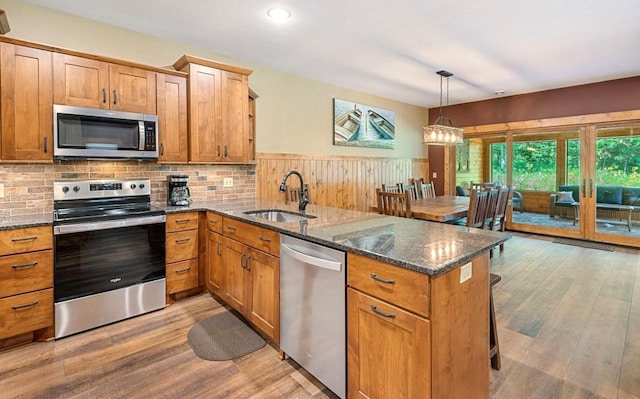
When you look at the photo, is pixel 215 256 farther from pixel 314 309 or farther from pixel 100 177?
pixel 314 309

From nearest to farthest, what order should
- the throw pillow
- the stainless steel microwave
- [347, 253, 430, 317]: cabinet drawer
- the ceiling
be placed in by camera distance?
[347, 253, 430, 317]: cabinet drawer → the stainless steel microwave → the ceiling → the throw pillow

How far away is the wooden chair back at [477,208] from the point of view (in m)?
3.36

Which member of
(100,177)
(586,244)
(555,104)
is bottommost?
(586,244)

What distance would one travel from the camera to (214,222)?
2.88 m

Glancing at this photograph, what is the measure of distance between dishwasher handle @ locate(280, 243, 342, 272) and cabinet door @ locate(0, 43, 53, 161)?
2117 millimetres

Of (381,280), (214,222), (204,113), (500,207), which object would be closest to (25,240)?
(214,222)

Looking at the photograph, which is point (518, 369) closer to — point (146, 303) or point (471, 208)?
point (471, 208)

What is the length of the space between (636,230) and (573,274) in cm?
235

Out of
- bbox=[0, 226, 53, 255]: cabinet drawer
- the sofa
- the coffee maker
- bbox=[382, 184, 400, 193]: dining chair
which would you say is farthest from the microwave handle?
the sofa

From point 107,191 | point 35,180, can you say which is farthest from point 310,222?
point 35,180

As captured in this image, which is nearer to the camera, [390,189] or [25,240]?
[25,240]

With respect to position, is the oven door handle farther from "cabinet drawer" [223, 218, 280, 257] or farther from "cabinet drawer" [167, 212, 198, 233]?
"cabinet drawer" [223, 218, 280, 257]

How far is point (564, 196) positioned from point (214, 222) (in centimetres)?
595

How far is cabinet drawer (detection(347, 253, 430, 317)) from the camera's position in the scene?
1277 millimetres
